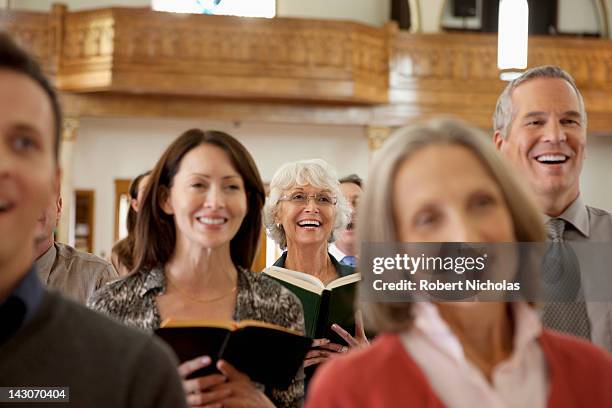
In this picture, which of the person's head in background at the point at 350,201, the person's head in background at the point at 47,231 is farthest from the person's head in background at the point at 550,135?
A: the person's head in background at the point at 350,201

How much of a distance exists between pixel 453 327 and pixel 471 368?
11cm

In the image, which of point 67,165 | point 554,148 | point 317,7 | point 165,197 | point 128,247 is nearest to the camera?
point 554,148

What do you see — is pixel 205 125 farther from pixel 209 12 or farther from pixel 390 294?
pixel 390 294

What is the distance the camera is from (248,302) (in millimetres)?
3469

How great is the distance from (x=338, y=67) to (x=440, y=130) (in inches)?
576

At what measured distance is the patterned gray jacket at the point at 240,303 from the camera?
131 inches

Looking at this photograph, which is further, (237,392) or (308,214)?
(308,214)

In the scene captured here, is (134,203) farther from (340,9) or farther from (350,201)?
(340,9)

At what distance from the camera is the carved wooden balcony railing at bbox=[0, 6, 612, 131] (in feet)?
51.8

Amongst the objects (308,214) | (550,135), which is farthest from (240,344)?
(308,214)

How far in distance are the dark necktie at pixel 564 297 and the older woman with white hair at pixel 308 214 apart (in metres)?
2.13

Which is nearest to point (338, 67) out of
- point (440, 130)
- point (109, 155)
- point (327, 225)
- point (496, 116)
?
point (109, 155)

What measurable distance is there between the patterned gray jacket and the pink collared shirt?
1741 millimetres

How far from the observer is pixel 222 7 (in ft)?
57.9
